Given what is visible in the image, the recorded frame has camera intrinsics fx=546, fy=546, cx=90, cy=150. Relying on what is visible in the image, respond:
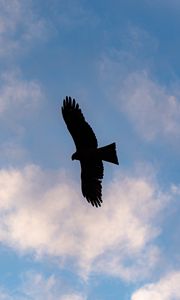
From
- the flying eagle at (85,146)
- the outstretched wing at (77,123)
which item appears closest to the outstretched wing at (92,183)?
the flying eagle at (85,146)

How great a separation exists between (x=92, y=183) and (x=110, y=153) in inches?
92.0

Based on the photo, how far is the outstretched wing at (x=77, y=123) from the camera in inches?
819

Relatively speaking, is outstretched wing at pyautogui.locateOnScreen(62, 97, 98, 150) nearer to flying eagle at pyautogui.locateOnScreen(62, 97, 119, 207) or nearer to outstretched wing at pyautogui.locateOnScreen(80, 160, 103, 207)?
flying eagle at pyautogui.locateOnScreen(62, 97, 119, 207)

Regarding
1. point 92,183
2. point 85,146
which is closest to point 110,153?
point 85,146

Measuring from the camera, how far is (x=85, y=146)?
21.2 m

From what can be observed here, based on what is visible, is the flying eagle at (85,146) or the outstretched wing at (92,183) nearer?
the flying eagle at (85,146)

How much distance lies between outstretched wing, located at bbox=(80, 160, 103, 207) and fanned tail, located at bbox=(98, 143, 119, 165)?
1340 millimetres

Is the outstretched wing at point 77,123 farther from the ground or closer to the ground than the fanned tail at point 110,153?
farther from the ground

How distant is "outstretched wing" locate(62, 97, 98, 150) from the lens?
68.2 ft

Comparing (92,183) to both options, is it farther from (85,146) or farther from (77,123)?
(77,123)

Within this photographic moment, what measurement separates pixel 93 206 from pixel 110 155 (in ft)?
9.39

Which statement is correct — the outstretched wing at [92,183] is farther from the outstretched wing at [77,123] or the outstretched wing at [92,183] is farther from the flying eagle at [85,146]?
the outstretched wing at [77,123]

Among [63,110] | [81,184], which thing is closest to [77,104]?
[63,110]

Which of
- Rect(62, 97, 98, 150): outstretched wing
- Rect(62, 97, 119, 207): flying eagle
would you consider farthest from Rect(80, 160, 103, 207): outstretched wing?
Rect(62, 97, 98, 150): outstretched wing
